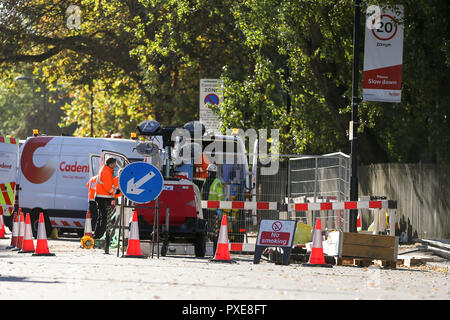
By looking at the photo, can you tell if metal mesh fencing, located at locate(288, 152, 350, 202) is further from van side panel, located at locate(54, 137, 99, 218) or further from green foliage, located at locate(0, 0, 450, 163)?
van side panel, located at locate(54, 137, 99, 218)

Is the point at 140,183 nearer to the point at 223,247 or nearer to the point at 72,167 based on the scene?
the point at 223,247

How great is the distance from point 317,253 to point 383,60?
6.91 m

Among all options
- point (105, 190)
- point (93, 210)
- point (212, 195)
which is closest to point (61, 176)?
point (93, 210)

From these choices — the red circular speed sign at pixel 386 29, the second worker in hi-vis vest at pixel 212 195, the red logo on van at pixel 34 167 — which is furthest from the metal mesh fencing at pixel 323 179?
the red logo on van at pixel 34 167

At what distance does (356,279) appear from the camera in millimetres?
13625

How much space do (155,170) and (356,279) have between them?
457 centimetres

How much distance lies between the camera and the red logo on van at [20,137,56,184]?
84.3 feet

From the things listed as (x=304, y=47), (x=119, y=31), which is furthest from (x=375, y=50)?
(x=119, y=31)

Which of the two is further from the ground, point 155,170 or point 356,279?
point 155,170

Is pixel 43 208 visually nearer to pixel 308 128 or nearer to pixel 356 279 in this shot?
pixel 308 128

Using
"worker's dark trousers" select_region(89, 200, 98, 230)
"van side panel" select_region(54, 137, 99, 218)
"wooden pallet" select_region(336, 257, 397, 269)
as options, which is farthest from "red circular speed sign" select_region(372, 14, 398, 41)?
"van side panel" select_region(54, 137, 99, 218)

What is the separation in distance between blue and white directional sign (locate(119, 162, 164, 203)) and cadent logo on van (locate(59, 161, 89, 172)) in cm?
864

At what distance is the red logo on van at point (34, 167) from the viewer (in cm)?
2569

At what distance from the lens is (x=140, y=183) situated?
16.9 m
